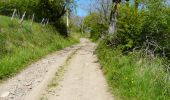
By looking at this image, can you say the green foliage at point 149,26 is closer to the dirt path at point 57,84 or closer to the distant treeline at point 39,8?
the dirt path at point 57,84

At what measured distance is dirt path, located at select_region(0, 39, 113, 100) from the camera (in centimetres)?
1210

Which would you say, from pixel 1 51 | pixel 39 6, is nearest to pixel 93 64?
pixel 1 51

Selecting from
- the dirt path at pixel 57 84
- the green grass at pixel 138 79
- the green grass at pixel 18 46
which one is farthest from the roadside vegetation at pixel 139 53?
the green grass at pixel 18 46

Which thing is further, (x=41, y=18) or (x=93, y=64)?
(x=41, y=18)

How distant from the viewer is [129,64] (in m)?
15.6

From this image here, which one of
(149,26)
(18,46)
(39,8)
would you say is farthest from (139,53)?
(39,8)

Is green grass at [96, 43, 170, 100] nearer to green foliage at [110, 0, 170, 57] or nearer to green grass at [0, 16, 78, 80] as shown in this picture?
green foliage at [110, 0, 170, 57]

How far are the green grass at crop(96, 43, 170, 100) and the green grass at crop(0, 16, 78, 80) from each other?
14.8ft

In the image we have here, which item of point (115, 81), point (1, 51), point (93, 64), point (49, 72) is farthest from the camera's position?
point (93, 64)

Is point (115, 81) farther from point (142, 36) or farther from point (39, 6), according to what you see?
point (39, 6)

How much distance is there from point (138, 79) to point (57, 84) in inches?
130

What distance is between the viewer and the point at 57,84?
1404 centimetres

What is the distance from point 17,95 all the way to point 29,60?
29.0 feet

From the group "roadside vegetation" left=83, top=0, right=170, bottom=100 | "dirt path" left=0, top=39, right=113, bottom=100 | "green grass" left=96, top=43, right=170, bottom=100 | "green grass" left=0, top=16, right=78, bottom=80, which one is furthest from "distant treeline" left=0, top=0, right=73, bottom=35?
"green grass" left=96, top=43, right=170, bottom=100
